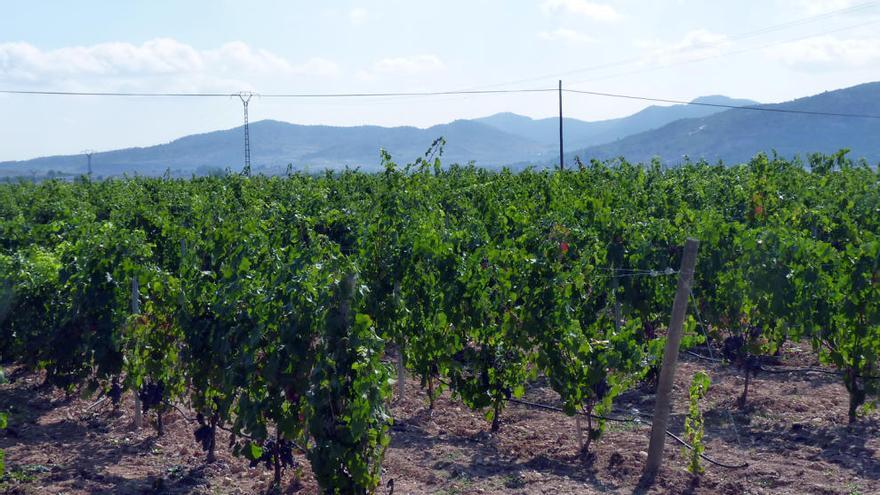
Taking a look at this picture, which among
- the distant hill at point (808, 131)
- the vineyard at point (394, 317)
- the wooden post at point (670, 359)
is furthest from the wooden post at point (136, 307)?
the distant hill at point (808, 131)

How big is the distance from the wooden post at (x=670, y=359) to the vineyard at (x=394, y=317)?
0.90ft

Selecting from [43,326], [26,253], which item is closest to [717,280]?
[43,326]

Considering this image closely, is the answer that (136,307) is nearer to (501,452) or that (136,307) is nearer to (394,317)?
(394,317)

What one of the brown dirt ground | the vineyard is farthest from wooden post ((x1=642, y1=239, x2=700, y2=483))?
the vineyard

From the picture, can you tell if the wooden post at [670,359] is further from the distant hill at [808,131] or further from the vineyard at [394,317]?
the distant hill at [808,131]

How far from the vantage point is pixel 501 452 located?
758cm

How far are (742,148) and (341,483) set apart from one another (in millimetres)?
196726

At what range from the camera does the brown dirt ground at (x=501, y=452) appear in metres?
6.69

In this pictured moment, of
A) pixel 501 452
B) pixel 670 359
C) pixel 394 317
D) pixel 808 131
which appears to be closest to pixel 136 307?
pixel 394 317

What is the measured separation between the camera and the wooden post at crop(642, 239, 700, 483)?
21.4 ft

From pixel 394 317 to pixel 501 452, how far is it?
1740 millimetres

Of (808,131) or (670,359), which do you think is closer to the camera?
(670,359)

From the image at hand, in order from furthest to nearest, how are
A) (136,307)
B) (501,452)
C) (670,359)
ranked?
(136,307), (501,452), (670,359)

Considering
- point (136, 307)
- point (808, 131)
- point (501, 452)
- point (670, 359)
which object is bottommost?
point (501, 452)
